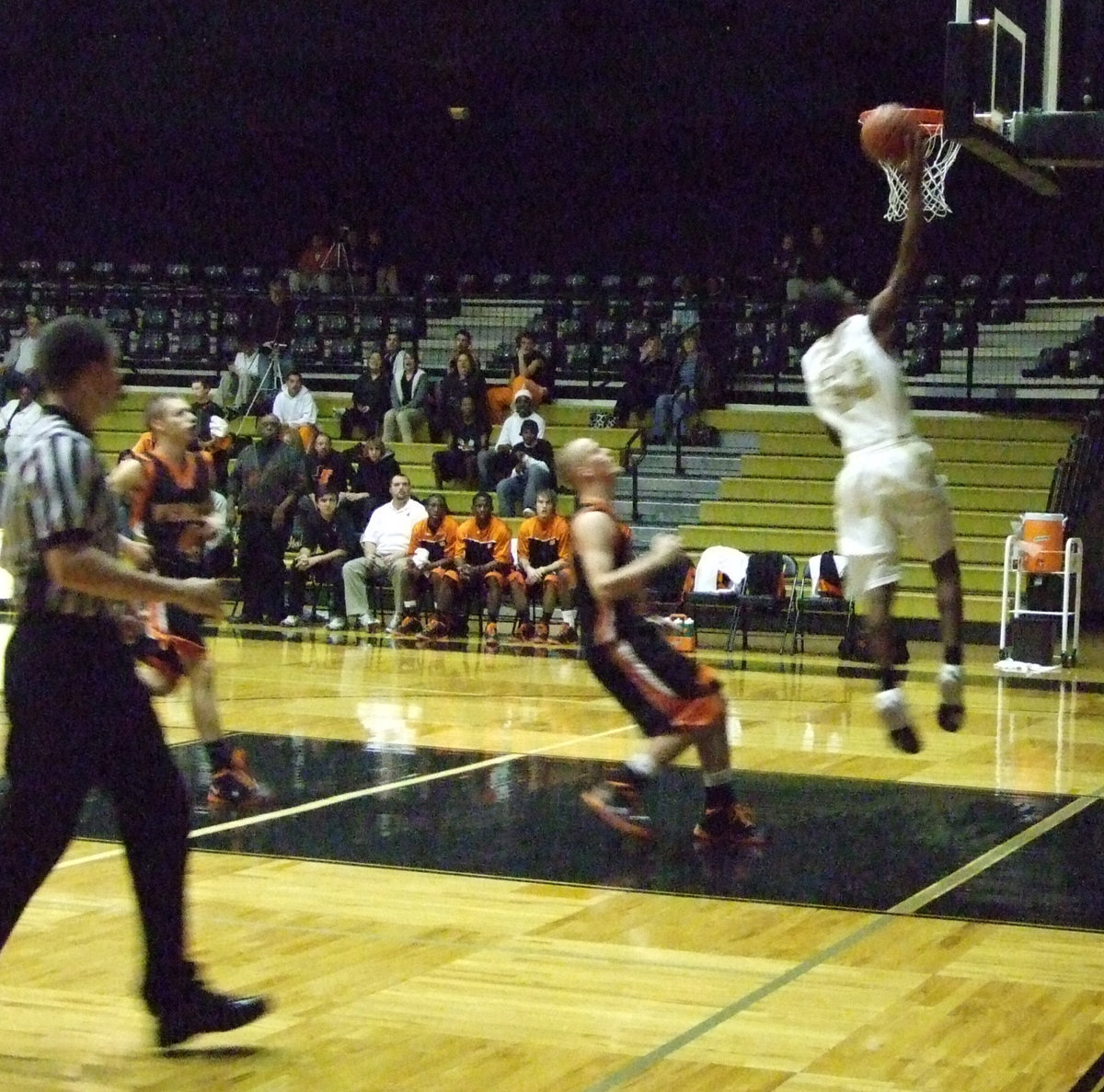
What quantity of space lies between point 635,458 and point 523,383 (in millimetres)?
1740

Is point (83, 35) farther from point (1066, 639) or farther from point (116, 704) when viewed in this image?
point (116, 704)

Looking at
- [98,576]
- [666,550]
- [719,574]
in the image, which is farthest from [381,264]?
[98,576]

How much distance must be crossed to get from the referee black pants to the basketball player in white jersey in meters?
2.86

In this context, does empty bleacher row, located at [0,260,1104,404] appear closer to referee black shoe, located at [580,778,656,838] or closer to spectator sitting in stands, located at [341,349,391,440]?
spectator sitting in stands, located at [341,349,391,440]

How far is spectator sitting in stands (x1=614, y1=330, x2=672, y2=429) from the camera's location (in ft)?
64.5

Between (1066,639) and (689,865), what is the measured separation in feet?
29.5

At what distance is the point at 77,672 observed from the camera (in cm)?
435

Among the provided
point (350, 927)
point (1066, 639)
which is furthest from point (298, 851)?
point (1066, 639)

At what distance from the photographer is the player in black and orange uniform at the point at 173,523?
7.53m

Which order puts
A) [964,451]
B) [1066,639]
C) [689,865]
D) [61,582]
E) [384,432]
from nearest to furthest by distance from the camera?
[61,582]
[689,865]
[1066,639]
[964,451]
[384,432]

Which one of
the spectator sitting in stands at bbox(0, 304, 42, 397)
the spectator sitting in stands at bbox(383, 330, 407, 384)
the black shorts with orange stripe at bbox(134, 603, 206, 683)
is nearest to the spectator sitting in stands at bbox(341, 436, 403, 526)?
the spectator sitting in stands at bbox(383, 330, 407, 384)

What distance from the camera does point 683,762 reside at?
9820 mm

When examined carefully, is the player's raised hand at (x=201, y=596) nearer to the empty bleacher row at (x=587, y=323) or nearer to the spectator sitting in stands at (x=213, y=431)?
the spectator sitting in stands at (x=213, y=431)

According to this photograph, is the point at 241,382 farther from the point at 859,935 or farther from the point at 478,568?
the point at 859,935
